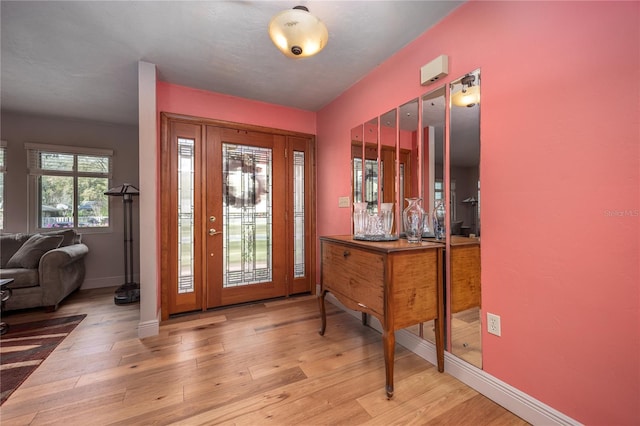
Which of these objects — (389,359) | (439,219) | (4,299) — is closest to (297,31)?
(439,219)

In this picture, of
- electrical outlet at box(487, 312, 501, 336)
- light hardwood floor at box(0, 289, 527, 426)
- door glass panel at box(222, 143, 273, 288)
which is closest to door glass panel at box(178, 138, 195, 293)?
door glass panel at box(222, 143, 273, 288)

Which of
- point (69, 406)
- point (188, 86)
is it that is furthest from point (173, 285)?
point (188, 86)

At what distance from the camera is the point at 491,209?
1.50m

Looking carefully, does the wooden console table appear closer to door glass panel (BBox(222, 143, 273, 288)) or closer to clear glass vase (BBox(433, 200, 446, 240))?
clear glass vase (BBox(433, 200, 446, 240))

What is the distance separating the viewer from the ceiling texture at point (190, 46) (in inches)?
66.2

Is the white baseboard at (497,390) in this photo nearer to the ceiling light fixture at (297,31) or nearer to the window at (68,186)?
the ceiling light fixture at (297,31)

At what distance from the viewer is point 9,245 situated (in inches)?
120

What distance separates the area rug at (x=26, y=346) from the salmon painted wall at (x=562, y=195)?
9.69 feet

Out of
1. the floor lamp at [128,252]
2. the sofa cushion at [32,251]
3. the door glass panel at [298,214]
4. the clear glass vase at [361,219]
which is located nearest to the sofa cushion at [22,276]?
the sofa cushion at [32,251]

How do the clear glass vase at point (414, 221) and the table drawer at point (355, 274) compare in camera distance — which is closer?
the table drawer at point (355, 274)

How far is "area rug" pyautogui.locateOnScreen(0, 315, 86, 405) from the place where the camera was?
5.51ft

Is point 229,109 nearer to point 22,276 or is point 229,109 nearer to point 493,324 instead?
point 22,276

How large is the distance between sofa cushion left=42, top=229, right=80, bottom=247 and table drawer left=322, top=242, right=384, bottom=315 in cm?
349

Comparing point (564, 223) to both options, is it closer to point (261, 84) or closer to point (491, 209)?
point (491, 209)
